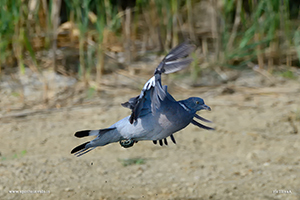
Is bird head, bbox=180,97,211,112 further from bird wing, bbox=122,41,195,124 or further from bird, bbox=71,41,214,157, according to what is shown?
bird wing, bbox=122,41,195,124

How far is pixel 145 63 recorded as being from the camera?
426 cm

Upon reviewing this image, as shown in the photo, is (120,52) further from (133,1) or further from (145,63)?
(133,1)

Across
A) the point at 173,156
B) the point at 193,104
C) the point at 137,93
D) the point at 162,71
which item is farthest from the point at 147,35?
the point at 162,71

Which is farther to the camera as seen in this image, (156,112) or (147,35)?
(147,35)

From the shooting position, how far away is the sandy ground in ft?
8.52

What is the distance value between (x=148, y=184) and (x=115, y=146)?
0.62 metres

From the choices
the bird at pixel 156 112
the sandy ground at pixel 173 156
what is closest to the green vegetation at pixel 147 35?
the sandy ground at pixel 173 156

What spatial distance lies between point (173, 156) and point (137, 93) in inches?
36.6

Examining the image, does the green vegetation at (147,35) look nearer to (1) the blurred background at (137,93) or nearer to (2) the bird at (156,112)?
(1) the blurred background at (137,93)

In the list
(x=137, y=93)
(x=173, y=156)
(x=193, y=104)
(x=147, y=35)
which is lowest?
(x=173, y=156)

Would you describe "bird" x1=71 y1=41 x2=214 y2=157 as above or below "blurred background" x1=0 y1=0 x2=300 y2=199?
above

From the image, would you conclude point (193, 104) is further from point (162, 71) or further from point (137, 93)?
point (137, 93)

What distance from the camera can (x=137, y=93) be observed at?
3.81 metres

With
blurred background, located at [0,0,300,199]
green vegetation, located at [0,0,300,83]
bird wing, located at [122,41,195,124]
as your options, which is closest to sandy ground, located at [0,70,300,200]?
blurred background, located at [0,0,300,199]
